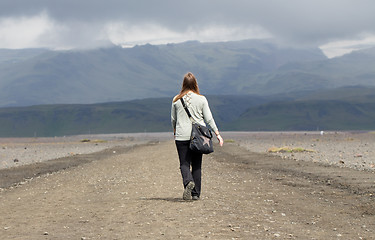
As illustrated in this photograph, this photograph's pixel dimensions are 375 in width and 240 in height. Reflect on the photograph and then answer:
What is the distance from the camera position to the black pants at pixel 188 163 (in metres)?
12.0

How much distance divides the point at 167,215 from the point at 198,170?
6.26ft

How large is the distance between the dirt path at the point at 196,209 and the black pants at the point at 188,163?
1.36ft

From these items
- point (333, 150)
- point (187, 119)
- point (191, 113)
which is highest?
point (191, 113)

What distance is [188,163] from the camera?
12.1m

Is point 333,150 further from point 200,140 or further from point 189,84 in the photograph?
point 200,140

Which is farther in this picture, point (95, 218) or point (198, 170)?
point (198, 170)

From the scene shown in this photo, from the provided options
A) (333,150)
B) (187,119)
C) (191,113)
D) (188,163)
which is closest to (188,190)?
(188,163)

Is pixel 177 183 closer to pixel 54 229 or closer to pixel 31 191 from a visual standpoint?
pixel 31 191

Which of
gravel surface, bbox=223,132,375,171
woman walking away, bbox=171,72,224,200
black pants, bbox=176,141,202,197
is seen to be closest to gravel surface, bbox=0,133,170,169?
gravel surface, bbox=223,132,375,171

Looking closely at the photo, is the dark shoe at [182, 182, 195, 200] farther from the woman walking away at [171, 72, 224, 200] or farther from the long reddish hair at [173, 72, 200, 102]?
the long reddish hair at [173, 72, 200, 102]

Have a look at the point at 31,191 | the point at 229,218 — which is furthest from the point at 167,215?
the point at 31,191

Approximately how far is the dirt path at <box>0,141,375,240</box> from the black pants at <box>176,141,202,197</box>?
0.41 metres

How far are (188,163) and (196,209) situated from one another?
128 centimetres

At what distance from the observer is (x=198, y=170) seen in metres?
12.3
